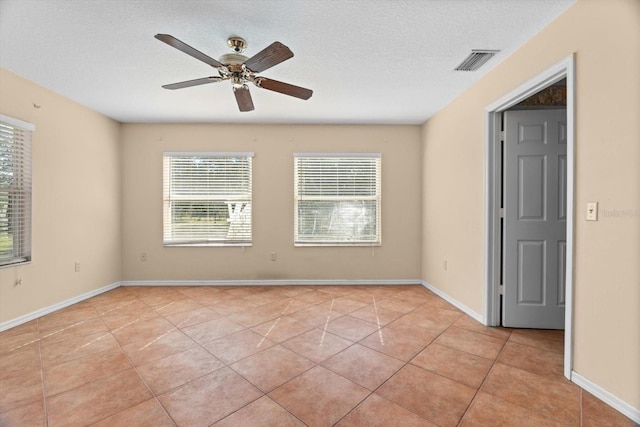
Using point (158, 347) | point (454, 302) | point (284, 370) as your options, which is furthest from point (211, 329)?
point (454, 302)


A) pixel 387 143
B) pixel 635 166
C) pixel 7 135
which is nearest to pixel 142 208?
pixel 7 135

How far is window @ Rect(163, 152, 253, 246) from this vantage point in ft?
14.4

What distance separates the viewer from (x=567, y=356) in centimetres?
195

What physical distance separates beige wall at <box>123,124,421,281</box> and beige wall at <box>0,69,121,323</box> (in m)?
0.32

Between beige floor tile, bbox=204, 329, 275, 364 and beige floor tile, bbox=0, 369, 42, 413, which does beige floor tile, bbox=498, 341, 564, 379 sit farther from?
beige floor tile, bbox=0, 369, 42, 413

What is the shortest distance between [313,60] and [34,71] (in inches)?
108

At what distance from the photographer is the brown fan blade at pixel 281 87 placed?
93.8 inches

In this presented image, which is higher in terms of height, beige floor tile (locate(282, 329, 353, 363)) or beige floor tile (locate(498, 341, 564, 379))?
beige floor tile (locate(498, 341, 564, 379))

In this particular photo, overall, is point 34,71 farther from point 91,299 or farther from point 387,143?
point 387,143

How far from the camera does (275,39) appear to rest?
227cm

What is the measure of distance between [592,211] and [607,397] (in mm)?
1125

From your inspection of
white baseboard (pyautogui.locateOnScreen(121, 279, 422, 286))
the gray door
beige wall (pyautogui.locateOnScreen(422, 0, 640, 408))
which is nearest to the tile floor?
the gray door

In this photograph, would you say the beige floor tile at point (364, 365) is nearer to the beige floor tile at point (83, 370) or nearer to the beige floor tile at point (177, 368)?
the beige floor tile at point (177, 368)

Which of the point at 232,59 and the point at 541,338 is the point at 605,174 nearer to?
the point at 541,338
